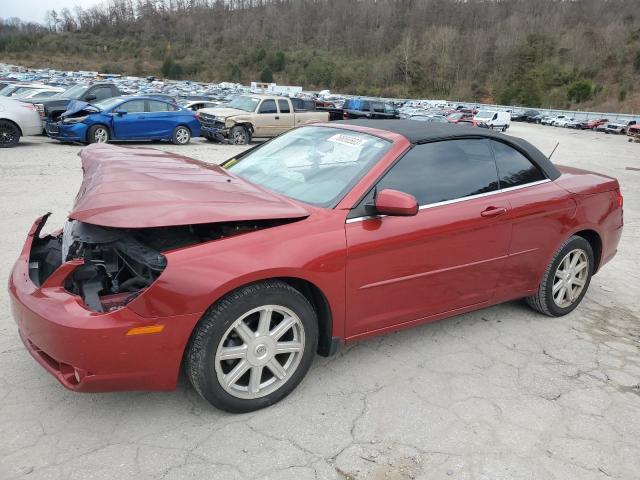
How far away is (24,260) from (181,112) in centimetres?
1336

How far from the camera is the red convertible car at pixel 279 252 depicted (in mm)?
2508

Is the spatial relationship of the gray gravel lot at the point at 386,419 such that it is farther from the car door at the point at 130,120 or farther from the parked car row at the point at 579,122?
the parked car row at the point at 579,122

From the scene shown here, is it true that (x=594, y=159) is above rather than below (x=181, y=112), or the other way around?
below

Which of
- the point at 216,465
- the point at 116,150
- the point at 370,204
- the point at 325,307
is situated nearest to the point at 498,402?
the point at 325,307

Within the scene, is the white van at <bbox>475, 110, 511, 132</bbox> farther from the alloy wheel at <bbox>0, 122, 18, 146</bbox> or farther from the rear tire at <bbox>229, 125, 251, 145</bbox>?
the alloy wheel at <bbox>0, 122, 18, 146</bbox>

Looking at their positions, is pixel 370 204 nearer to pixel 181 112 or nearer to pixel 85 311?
pixel 85 311

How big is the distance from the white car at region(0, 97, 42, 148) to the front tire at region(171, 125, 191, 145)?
365 centimetres

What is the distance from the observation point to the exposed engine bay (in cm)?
265

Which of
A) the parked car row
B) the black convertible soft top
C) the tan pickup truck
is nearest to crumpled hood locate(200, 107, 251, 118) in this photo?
the tan pickup truck

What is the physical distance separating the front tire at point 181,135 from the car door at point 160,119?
161mm

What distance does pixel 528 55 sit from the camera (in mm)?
97688

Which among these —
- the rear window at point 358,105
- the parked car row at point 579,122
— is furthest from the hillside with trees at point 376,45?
the rear window at point 358,105

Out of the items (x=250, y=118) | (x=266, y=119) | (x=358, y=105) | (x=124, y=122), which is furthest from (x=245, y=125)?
(x=358, y=105)

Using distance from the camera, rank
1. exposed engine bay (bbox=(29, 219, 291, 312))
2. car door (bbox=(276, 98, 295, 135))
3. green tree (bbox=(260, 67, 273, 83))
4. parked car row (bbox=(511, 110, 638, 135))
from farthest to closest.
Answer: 1. green tree (bbox=(260, 67, 273, 83))
2. parked car row (bbox=(511, 110, 638, 135))
3. car door (bbox=(276, 98, 295, 135))
4. exposed engine bay (bbox=(29, 219, 291, 312))
